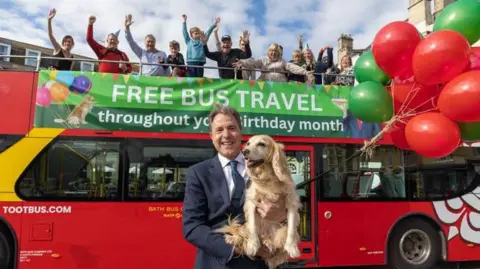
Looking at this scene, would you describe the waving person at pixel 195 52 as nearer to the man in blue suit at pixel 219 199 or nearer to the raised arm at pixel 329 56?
the raised arm at pixel 329 56

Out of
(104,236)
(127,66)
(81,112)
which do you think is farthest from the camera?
(127,66)

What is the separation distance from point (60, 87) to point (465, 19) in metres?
5.69

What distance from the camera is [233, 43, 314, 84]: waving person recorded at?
24.0ft

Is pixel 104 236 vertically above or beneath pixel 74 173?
beneath

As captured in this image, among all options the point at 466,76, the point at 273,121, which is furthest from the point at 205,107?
the point at 466,76

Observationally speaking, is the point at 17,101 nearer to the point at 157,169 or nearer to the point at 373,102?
the point at 157,169

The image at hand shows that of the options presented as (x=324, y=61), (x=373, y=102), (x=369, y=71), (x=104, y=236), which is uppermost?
(x=324, y=61)

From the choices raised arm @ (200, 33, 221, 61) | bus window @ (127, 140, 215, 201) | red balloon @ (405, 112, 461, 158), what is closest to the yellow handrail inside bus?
bus window @ (127, 140, 215, 201)

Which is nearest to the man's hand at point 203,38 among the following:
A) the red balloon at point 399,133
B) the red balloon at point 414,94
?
the red balloon at point 414,94

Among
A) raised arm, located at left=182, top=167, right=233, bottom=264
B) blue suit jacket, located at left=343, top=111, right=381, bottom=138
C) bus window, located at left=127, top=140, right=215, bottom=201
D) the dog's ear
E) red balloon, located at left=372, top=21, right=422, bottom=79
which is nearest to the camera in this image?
raised arm, located at left=182, top=167, right=233, bottom=264

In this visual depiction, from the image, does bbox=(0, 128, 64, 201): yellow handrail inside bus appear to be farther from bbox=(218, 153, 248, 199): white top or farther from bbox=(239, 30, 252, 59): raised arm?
bbox=(218, 153, 248, 199): white top

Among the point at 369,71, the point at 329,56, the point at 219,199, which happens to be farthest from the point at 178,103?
the point at 219,199

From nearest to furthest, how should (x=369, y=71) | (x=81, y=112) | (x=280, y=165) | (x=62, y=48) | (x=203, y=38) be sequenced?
(x=280, y=165), (x=369, y=71), (x=81, y=112), (x=62, y=48), (x=203, y=38)

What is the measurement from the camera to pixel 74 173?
6332 millimetres
